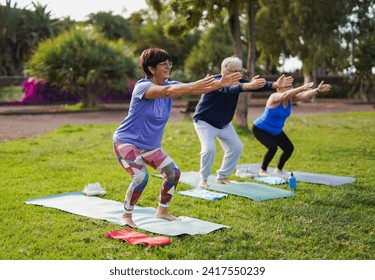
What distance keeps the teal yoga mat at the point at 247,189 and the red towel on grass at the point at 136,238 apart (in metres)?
2.32

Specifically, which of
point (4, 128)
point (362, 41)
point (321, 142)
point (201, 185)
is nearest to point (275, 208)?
point (201, 185)

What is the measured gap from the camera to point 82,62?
25.8 metres

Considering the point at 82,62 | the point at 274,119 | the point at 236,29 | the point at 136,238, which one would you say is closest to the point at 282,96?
the point at 274,119

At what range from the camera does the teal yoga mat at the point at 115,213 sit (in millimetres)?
5727

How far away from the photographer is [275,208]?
22.2 feet

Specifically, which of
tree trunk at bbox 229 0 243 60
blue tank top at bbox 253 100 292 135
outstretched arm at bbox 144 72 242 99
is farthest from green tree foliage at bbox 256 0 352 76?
outstretched arm at bbox 144 72 242 99

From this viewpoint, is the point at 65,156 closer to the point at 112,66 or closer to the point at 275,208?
the point at 275,208

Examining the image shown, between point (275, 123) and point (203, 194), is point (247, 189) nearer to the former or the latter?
point (203, 194)

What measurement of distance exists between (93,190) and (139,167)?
198cm

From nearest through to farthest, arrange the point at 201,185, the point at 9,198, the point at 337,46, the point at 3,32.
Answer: the point at 9,198
the point at 201,185
the point at 337,46
the point at 3,32

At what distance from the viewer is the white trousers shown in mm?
8164

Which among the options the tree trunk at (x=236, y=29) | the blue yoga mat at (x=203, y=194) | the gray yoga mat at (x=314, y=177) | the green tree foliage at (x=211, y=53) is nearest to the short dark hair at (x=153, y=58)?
the blue yoga mat at (x=203, y=194)

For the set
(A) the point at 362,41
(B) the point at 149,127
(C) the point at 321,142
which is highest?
(A) the point at 362,41

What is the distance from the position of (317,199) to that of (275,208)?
32.6 inches
